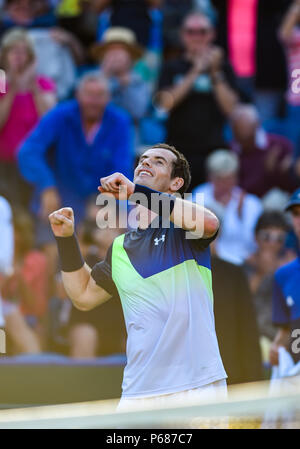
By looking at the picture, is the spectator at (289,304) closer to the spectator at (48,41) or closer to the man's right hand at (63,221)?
the man's right hand at (63,221)

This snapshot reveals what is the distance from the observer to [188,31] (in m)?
8.44

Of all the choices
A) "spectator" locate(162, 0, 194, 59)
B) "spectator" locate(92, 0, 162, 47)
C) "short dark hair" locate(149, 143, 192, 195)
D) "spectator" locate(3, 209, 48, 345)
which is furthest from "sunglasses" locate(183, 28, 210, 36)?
"short dark hair" locate(149, 143, 192, 195)

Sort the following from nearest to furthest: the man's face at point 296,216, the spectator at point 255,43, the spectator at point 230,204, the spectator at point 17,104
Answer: the man's face at point 296,216
the spectator at point 230,204
the spectator at point 17,104
the spectator at point 255,43

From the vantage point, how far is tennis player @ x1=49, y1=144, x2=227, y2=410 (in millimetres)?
3674

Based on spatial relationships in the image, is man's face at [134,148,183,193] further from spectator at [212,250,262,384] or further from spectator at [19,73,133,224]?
spectator at [19,73,133,224]

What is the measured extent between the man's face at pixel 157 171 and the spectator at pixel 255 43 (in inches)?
193

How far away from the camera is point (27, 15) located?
8.80 m

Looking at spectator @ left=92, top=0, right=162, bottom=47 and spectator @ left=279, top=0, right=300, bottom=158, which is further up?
spectator @ left=92, top=0, right=162, bottom=47

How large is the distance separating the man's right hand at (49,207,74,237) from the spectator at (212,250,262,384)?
78.3 inches

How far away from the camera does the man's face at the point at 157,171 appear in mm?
3922

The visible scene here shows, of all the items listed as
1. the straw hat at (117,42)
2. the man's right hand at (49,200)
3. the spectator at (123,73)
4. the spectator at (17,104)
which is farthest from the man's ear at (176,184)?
the straw hat at (117,42)

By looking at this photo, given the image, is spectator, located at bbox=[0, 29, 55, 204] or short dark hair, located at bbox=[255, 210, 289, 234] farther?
spectator, located at bbox=[0, 29, 55, 204]
